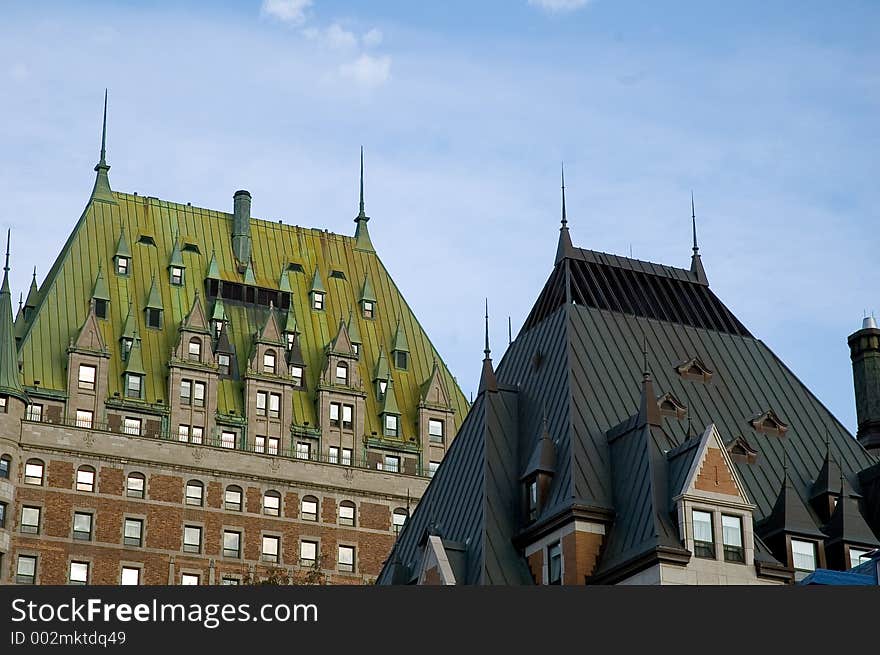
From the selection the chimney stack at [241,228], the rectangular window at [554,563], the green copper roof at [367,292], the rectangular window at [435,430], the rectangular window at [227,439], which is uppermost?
the chimney stack at [241,228]

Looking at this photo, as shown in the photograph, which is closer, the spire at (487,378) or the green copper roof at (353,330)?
the spire at (487,378)

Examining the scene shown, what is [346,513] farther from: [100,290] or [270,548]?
[100,290]

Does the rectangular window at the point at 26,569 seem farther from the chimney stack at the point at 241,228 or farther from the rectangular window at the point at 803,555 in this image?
the rectangular window at the point at 803,555

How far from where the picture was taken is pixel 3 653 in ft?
142

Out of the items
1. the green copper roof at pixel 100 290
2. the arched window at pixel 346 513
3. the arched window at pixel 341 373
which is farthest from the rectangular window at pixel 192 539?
the green copper roof at pixel 100 290

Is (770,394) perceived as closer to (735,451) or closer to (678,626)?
(735,451)

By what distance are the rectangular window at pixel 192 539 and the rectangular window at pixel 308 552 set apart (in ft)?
19.0

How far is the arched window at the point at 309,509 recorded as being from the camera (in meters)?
119

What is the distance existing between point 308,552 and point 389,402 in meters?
12.3

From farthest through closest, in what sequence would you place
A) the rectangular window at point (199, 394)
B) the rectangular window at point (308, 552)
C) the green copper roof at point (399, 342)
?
1. the green copper roof at point (399, 342)
2. the rectangular window at point (199, 394)
3. the rectangular window at point (308, 552)

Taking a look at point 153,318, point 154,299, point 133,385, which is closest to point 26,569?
point 133,385

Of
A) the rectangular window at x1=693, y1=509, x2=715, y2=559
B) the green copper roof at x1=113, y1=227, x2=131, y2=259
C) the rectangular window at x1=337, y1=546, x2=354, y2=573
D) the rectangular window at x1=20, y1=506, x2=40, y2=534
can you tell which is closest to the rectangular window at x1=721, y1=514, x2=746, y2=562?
the rectangular window at x1=693, y1=509, x2=715, y2=559

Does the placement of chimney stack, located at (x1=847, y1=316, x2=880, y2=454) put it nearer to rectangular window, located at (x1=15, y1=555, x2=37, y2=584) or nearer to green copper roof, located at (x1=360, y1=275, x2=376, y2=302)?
rectangular window, located at (x1=15, y1=555, x2=37, y2=584)

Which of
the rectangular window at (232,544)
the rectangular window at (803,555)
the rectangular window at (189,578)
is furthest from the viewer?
the rectangular window at (232,544)
